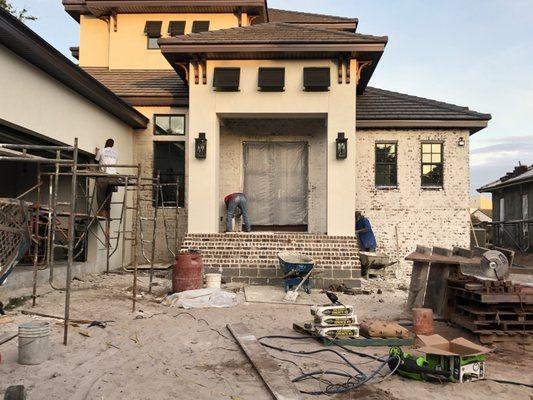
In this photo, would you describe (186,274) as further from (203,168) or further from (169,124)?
(169,124)

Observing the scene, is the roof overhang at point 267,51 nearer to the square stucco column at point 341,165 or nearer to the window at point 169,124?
the square stucco column at point 341,165

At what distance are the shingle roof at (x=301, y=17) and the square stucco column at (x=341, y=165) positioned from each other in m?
6.57

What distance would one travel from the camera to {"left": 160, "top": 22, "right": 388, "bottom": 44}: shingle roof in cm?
1343

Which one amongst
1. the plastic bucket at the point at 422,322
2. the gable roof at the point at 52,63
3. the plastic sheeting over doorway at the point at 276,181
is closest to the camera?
the plastic bucket at the point at 422,322

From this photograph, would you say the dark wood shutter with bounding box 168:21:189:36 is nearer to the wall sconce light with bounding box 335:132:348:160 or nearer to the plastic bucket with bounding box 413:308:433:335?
the wall sconce light with bounding box 335:132:348:160

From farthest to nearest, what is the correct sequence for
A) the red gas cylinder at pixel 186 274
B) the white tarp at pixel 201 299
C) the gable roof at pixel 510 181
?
the gable roof at pixel 510 181 → the red gas cylinder at pixel 186 274 → the white tarp at pixel 201 299

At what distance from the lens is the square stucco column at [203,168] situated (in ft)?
45.6

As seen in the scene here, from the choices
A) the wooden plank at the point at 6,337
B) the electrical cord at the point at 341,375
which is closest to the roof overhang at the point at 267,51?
the wooden plank at the point at 6,337

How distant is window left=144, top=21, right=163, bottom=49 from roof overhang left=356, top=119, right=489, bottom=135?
335 inches

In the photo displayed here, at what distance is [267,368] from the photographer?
5777 mm

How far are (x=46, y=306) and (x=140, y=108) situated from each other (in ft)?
28.5

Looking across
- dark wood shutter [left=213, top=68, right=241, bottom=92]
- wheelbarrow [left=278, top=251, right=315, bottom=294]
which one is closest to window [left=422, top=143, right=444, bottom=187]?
wheelbarrow [left=278, top=251, right=315, bottom=294]

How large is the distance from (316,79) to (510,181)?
19.0 metres

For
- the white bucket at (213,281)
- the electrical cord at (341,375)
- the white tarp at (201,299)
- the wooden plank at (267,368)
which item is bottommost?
the electrical cord at (341,375)
